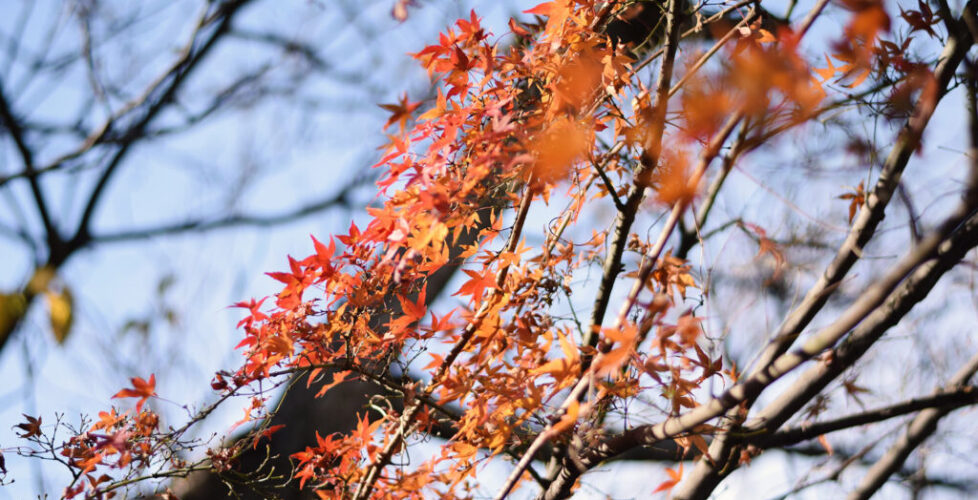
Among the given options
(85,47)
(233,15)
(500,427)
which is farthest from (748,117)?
(85,47)

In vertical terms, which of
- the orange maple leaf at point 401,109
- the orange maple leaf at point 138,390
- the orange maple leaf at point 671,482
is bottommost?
the orange maple leaf at point 671,482

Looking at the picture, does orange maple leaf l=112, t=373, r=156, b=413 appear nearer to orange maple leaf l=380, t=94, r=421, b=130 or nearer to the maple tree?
the maple tree

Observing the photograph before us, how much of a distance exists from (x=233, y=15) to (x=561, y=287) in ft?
4.04

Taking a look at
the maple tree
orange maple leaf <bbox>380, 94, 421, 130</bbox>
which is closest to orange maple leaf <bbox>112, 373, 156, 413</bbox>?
the maple tree

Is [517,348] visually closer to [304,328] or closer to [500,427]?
[500,427]

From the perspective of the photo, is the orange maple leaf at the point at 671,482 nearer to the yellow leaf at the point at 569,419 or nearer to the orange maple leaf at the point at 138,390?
the yellow leaf at the point at 569,419

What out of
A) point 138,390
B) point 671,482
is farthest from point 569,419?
point 138,390

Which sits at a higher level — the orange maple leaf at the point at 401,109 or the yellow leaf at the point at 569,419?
the orange maple leaf at the point at 401,109

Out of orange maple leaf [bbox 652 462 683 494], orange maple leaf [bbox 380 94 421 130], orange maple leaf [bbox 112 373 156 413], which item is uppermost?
orange maple leaf [bbox 380 94 421 130]

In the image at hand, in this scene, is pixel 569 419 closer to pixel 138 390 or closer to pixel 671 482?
pixel 671 482

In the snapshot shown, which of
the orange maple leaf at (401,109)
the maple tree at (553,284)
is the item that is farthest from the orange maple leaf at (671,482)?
the orange maple leaf at (401,109)

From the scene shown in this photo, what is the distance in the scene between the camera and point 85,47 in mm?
1773

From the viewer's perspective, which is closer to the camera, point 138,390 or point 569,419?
point 569,419

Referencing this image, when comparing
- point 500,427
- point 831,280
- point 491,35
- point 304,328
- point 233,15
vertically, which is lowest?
point 500,427
